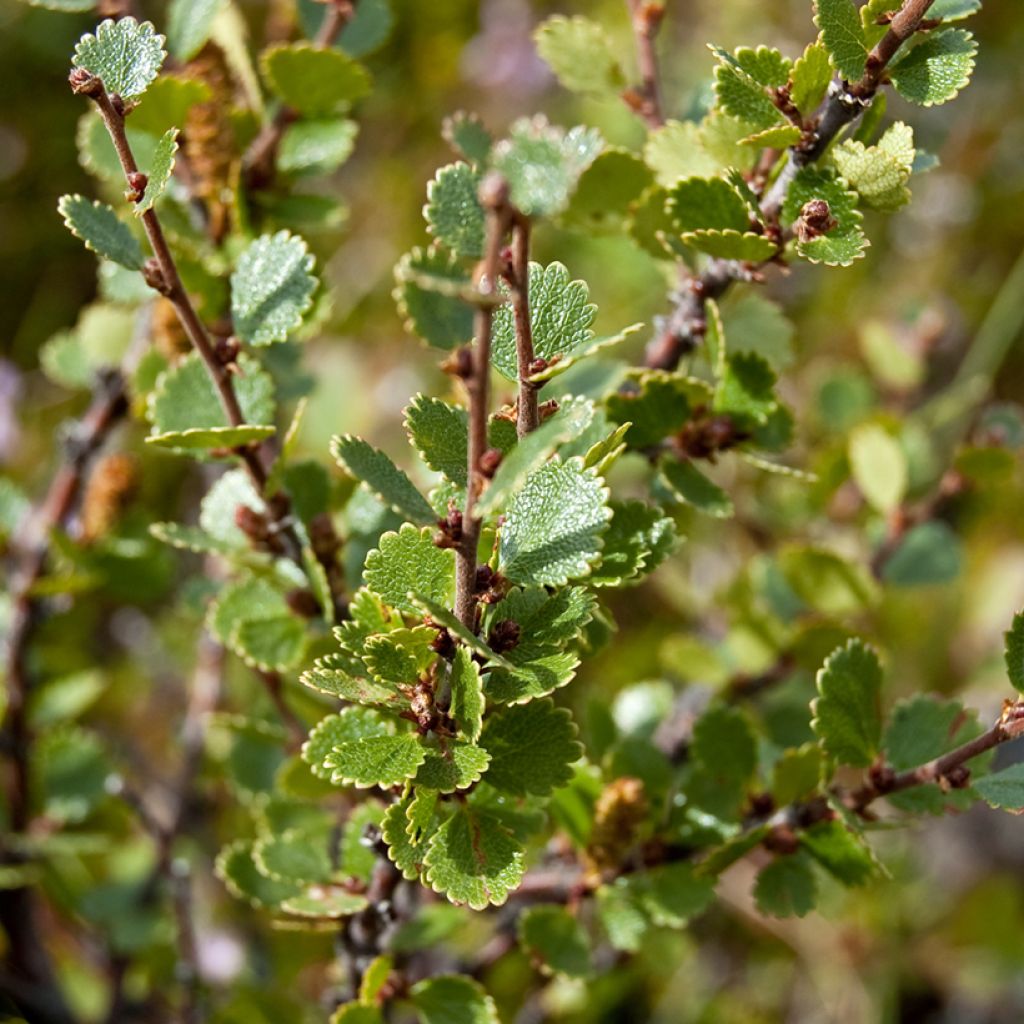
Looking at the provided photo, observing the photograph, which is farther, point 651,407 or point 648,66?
point 648,66

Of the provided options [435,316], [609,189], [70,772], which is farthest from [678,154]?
[70,772]

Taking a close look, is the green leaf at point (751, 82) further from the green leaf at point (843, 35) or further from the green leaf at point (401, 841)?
the green leaf at point (401, 841)

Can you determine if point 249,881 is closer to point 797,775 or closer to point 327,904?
point 327,904

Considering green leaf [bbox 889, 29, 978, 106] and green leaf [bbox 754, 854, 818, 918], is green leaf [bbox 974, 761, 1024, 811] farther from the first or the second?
green leaf [bbox 889, 29, 978, 106]

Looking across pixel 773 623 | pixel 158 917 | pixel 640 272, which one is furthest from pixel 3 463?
pixel 773 623

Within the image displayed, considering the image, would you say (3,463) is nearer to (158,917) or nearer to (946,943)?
(158,917)

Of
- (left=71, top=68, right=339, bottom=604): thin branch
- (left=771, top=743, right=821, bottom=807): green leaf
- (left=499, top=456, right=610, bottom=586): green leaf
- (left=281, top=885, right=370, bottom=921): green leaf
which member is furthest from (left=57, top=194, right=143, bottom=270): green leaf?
(left=771, top=743, right=821, bottom=807): green leaf
